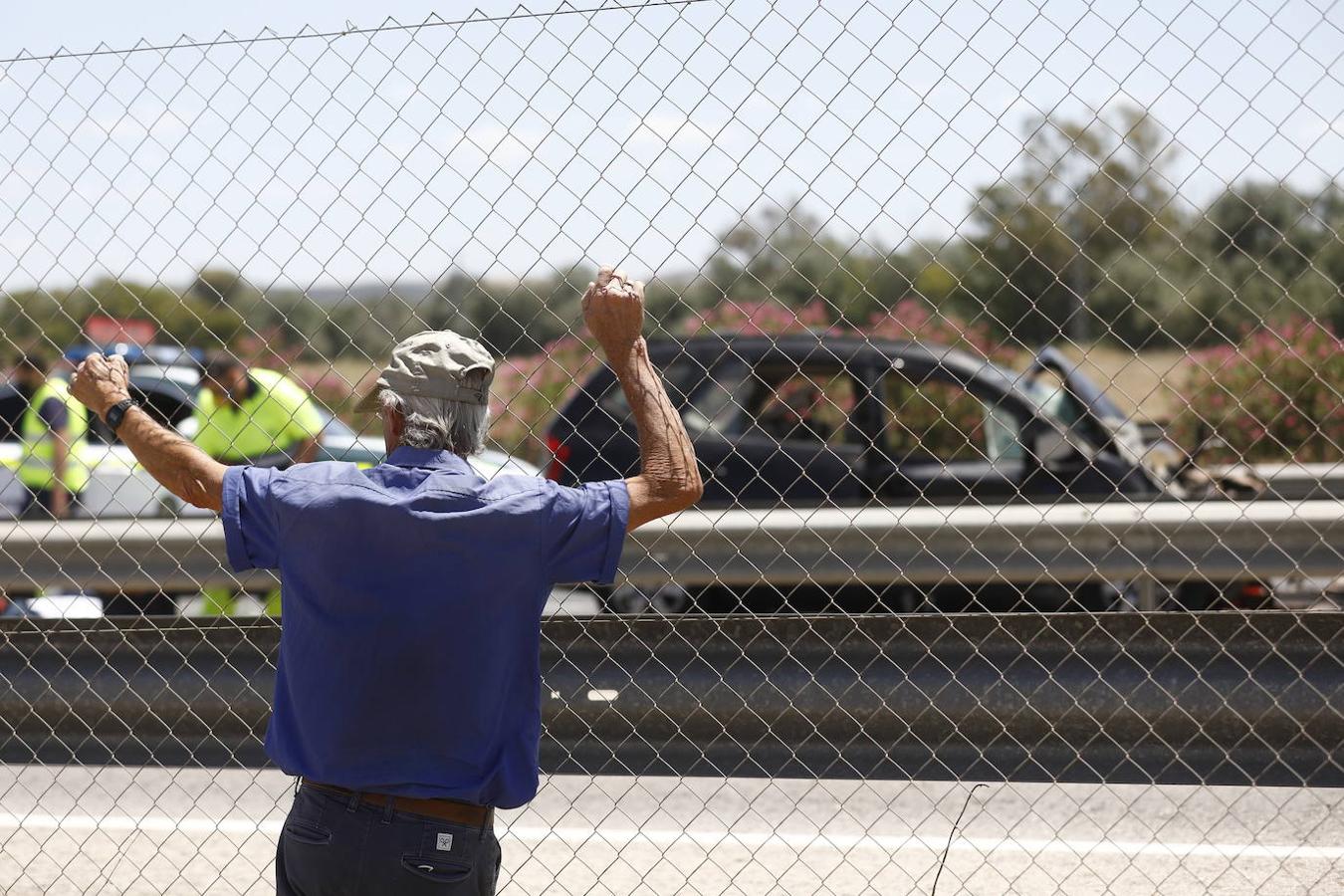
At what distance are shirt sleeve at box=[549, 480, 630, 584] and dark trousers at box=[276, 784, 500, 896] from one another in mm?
499

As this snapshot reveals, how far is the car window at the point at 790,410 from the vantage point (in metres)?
8.38

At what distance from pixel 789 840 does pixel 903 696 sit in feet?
6.20

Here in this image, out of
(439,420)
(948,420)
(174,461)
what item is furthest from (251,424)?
(439,420)

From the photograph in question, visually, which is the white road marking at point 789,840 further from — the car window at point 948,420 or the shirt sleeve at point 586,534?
the car window at point 948,420

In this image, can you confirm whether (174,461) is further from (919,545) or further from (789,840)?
(919,545)

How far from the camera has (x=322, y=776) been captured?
8.21 ft

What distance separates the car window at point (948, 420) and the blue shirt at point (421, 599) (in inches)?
214

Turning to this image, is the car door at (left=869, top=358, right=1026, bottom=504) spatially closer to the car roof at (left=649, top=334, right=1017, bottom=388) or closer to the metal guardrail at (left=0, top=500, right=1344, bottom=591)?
the car roof at (left=649, top=334, right=1017, bottom=388)

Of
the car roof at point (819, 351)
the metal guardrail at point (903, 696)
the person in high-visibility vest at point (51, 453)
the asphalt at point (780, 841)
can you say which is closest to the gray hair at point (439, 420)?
the metal guardrail at point (903, 696)

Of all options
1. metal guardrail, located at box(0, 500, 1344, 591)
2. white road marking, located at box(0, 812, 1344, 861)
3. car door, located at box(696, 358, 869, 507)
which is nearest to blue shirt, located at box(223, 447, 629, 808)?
white road marking, located at box(0, 812, 1344, 861)

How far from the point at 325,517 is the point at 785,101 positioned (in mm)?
1559

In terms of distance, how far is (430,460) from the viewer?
252cm

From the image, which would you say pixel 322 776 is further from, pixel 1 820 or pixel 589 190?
pixel 1 820

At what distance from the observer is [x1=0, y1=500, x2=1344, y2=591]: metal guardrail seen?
5.62m
